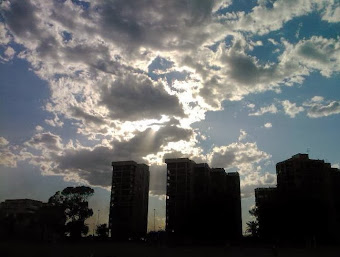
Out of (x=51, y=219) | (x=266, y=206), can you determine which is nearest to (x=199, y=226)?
(x=266, y=206)

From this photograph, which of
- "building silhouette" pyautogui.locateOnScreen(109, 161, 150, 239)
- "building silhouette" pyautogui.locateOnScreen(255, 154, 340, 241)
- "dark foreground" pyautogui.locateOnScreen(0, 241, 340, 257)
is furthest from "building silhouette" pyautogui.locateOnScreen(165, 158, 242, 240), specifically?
"dark foreground" pyautogui.locateOnScreen(0, 241, 340, 257)

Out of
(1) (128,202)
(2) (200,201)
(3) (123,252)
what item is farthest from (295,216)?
(1) (128,202)

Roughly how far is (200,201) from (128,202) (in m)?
32.4

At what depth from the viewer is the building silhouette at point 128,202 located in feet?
344

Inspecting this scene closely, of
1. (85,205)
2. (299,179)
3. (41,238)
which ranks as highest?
(299,179)

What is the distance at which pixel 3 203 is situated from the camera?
14825 centimetres

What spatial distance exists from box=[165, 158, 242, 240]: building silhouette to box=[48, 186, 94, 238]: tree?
22813 mm

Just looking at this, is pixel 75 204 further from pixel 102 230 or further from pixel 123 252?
pixel 123 252

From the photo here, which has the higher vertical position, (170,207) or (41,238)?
(170,207)

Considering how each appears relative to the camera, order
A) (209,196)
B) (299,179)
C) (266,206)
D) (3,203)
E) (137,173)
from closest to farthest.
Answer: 1. (266,206)
2. (209,196)
3. (299,179)
4. (137,173)
5. (3,203)

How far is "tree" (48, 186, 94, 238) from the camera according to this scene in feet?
272

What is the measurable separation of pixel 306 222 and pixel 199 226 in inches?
904

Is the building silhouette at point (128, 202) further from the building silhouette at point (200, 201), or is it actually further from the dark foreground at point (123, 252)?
the dark foreground at point (123, 252)

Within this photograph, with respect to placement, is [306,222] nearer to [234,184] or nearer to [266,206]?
[266,206]
